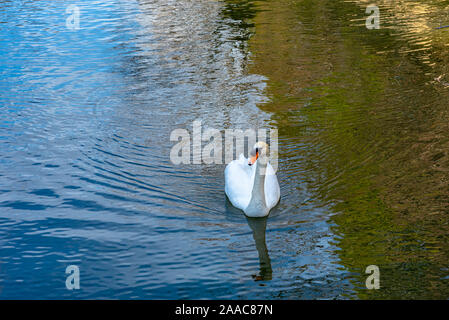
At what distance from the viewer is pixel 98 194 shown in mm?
10281

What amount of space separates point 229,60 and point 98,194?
8.64 meters

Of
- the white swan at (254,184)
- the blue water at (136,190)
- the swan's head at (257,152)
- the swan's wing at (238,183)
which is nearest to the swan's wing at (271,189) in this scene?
the white swan at (254,184)

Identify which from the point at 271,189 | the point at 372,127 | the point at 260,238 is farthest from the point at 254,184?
the point at 372,127

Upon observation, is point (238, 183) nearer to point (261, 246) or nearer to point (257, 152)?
Result: point (257, 152)

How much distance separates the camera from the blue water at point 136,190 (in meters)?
7.89

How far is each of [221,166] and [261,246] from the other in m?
3.02

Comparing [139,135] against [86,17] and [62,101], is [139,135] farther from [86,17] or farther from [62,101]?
[86,17]

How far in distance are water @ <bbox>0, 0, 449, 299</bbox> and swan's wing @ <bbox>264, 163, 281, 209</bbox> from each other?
0.61 ft

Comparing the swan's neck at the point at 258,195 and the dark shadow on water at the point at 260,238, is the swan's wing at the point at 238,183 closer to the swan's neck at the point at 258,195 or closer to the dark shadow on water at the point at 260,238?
the dark shadow on water at the point at 260,238

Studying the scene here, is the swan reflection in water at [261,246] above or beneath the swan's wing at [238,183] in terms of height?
beneath

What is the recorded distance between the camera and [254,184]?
938 centimetres

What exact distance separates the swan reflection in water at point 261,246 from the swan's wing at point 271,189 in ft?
1.09

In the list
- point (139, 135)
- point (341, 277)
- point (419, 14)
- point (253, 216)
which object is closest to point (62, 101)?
point (139, 135)
